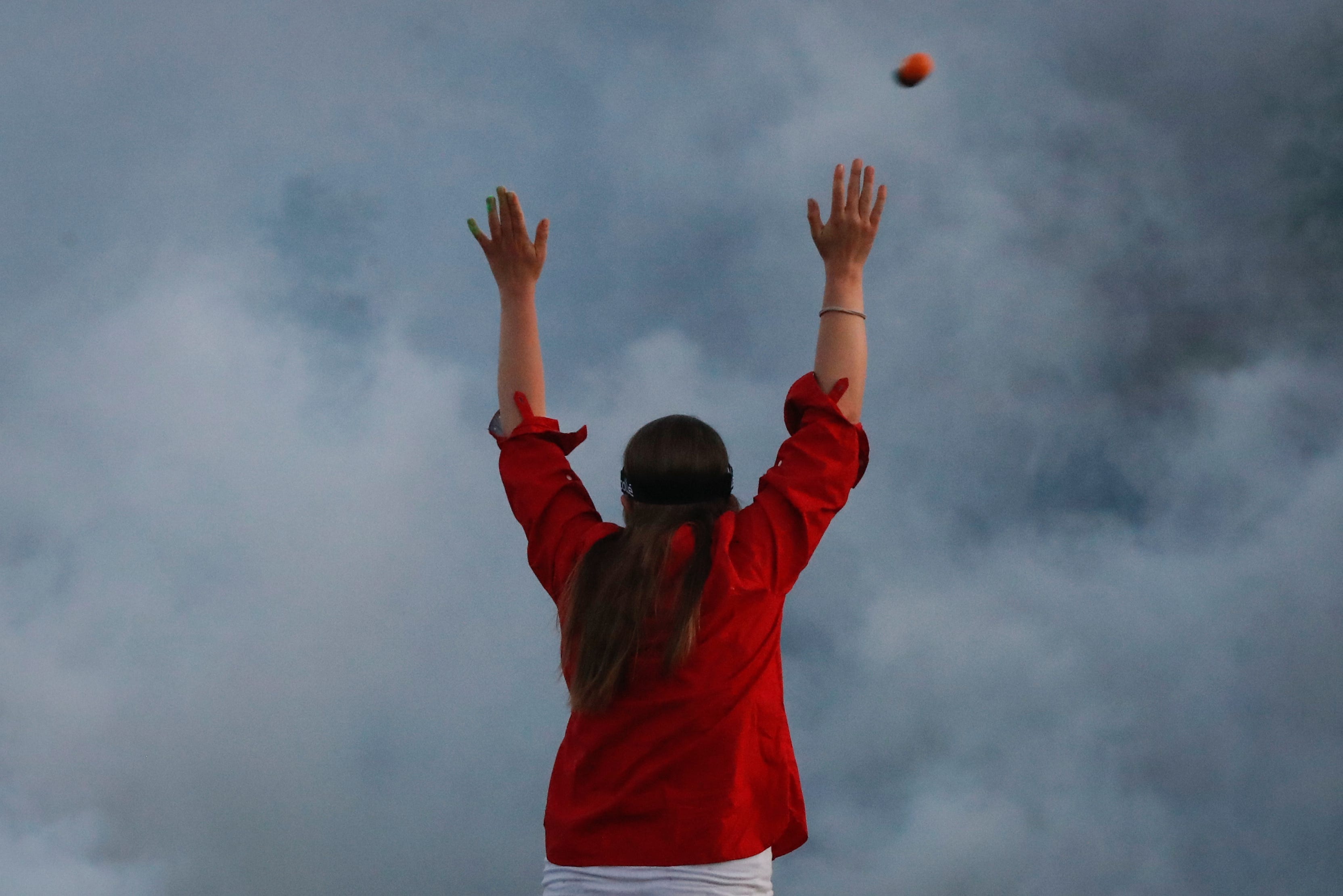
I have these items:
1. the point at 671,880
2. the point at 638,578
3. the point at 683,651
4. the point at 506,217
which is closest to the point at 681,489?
the point at 638,578

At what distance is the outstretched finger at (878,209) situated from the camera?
5375 mm

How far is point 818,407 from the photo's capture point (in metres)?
4.85

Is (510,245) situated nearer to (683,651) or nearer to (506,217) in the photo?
(506,217)

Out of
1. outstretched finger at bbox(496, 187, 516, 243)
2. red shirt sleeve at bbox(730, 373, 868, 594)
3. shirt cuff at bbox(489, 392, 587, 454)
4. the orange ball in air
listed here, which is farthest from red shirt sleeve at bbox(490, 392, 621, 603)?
the orange ball in air

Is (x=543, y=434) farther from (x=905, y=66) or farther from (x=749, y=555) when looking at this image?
(x=905, y=66)

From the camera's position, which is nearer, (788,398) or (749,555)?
(749,555)

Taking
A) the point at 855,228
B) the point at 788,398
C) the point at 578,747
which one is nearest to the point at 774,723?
the point at 578,747

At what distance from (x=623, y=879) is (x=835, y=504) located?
150cm

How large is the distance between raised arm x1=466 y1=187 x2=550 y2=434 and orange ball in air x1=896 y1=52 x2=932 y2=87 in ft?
6.46

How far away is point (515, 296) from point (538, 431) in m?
0.79

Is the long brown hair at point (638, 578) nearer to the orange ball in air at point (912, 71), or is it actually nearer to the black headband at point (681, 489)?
the black headband at point (681, 489)

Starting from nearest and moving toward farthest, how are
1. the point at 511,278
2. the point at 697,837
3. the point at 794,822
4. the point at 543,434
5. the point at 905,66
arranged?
1. the point at 697,837
2. the point at 794,822
3. the point at 543,434
4. the point at 511,278
5. the point at 905,66

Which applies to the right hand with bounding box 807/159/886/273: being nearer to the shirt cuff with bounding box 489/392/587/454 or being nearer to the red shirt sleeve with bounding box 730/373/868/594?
the red shirt sleeve with bounding box 730/373/868/594

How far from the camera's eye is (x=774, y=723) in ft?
15.1
